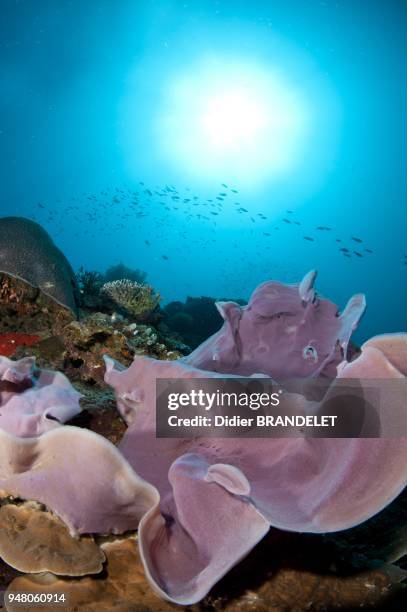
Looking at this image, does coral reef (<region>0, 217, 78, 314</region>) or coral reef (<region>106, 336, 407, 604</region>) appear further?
coral reef (<region>0, 217, 78, 314</region>)

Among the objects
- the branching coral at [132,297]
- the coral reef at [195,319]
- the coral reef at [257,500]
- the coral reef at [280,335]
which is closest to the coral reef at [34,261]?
the branching coral at [132,297]

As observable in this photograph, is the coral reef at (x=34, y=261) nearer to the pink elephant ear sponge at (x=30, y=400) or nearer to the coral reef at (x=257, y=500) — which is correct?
the pink elephant ear sponge at (x=30, y=400)

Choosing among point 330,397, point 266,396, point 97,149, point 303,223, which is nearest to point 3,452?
point 266,396

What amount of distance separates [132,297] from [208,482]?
5.88 metres

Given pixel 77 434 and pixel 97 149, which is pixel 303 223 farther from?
pixel 77 434

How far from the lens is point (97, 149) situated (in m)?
80.4

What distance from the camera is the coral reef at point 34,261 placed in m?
4.32

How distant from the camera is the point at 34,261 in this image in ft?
14.9

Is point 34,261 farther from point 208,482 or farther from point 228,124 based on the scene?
point 228,124

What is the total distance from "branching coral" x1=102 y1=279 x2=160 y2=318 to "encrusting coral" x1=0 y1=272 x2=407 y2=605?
208 inches

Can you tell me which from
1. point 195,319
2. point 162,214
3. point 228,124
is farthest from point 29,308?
point 162,214

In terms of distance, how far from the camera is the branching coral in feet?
21.5

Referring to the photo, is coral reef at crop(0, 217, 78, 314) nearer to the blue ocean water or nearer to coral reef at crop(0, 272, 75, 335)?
coral reef at crop(0, 272, 75, 335)

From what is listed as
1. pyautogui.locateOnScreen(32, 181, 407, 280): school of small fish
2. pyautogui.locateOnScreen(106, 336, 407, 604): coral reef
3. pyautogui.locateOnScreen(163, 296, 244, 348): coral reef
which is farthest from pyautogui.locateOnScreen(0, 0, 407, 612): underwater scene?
pyautogui.locateOnScreen(32, 181, 407, 280): school of small fish
